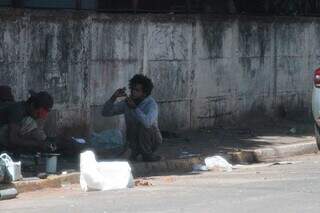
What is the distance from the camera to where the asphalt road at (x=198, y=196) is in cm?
854

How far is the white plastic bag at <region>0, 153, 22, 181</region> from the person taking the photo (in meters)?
9.65

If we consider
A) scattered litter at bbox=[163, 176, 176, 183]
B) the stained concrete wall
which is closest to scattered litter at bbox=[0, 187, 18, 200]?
scattered litter at bbox=[163, 176, 176, 183]

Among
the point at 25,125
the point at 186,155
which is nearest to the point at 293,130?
the point at 186,155

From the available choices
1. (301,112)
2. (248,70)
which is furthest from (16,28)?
(301,112)

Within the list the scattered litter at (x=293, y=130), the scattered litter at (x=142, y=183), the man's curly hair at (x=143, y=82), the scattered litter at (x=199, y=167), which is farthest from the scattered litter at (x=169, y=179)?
Answer: the scattered litter at (x=293, y=130)

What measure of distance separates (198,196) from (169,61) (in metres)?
5.34

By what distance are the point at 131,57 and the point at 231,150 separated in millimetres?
2116

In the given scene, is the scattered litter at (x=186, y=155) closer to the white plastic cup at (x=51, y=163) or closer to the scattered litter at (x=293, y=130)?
the white plastic cup at (x=51, y=163)

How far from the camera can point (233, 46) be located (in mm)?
15797

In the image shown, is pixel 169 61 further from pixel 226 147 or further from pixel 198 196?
pixel 198 196

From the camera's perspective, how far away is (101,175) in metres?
9.86

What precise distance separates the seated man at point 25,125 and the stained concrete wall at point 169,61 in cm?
136

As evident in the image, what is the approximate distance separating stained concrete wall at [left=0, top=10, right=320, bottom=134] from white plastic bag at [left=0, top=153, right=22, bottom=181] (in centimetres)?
224

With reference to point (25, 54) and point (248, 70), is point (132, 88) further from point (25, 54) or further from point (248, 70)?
point (248, 70)
